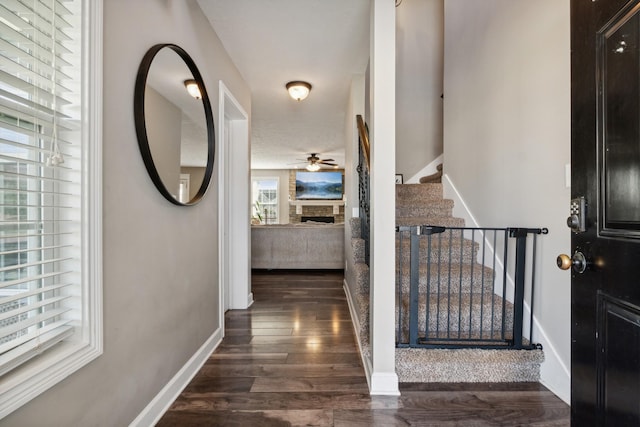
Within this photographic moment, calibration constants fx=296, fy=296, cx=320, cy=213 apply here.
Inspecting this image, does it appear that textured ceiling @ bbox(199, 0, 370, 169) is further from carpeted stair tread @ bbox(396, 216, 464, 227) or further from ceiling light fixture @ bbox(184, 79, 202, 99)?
carpeted stair tread @ bbox(396, 216, 464, 227)

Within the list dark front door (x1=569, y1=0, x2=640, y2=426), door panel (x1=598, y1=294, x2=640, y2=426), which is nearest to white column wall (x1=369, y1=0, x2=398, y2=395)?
dark front door (x1=569, y1=0, x2=640, y2=426)

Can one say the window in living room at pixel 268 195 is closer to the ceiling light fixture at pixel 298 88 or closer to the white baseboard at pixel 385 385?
the ceiling light fixture at pixel 298 88

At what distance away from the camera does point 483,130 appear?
2447 millimetres

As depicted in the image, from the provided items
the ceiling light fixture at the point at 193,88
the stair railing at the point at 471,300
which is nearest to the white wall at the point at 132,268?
the ceiling light fixture at the point at 193,88

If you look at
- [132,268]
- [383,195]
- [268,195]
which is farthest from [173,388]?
[268,195]

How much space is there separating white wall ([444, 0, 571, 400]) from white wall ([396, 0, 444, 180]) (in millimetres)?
1125

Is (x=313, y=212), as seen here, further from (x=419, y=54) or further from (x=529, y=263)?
(x=529, y=263)

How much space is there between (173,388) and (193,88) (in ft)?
6.02

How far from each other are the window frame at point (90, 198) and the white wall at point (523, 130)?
2265mm

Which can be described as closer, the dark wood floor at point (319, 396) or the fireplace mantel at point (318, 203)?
the dark wood floor at point (319, 396)

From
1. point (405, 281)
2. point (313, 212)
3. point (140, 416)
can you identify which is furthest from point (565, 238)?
point (313, 212)

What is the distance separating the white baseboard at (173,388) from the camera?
1455 mm

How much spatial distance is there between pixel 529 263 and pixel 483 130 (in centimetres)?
113

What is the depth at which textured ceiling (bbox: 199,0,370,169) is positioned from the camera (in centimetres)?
208
